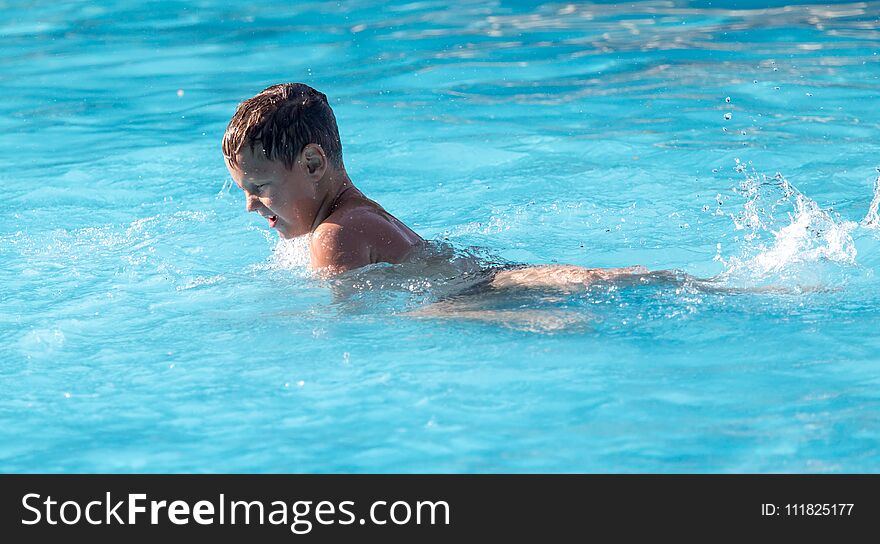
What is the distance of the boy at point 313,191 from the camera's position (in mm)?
4070

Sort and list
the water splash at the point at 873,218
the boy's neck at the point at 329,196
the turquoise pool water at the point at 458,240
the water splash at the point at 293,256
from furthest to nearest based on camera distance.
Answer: the water splash at the point at 873,218 < the water splash at the point at 293,256 < the boy's neck at the point at 329,196 < the turquoise pool water at the point at 458,240

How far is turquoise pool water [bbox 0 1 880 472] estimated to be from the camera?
3367mm

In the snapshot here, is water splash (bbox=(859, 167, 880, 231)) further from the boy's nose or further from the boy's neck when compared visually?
the boy's nose

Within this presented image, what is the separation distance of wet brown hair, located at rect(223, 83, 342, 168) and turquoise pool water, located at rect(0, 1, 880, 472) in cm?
52

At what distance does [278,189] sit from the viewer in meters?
4.14

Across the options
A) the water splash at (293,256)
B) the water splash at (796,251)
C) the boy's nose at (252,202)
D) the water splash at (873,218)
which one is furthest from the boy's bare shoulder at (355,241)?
the water splash at (873,218)

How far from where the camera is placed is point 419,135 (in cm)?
697

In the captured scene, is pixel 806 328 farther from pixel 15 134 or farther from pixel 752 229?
pixel 15 134

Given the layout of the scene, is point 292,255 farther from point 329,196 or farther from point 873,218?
point 873,218

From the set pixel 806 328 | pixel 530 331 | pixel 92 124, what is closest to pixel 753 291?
pixel 806 328

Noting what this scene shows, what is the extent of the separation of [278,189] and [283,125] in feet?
0.77

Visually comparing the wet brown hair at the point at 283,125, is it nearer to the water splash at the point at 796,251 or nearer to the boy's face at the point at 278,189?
the boy's face at the point at 278,189

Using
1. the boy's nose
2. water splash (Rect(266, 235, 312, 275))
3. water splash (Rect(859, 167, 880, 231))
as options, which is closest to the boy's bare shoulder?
the boy's nose

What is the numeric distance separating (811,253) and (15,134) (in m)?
5.16
